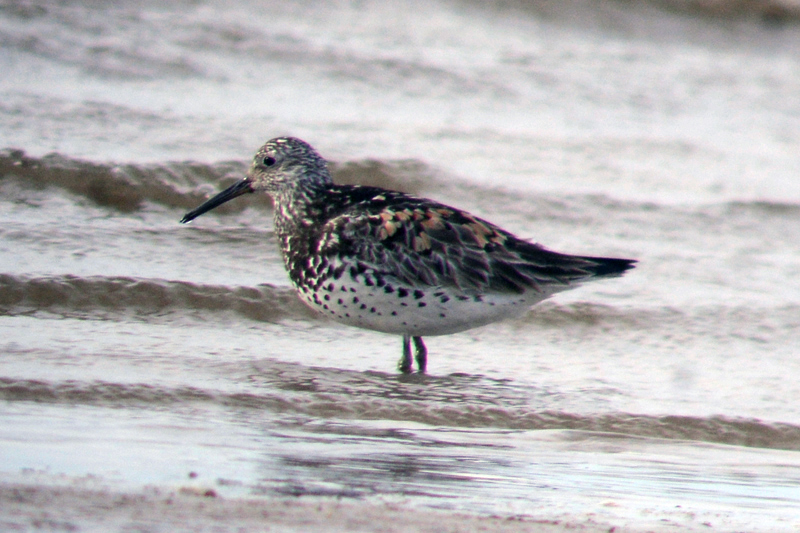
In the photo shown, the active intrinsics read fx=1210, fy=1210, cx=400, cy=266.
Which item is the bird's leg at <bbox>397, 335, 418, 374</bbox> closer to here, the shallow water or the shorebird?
the shorebird

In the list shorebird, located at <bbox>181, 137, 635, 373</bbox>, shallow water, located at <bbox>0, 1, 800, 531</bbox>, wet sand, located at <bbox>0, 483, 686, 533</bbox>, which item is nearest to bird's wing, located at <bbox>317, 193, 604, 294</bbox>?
shorebird, located at <bbox>181, 137, 635, 373</bbox>

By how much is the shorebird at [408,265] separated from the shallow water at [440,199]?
351 mm

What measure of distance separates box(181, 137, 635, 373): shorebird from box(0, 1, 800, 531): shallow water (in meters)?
0.35

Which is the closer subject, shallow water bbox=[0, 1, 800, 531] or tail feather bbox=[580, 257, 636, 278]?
shallow water bbox=[0, 1, 800, 531]

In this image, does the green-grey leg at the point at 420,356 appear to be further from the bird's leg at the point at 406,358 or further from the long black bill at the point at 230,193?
the long black bill at the point at 230,193

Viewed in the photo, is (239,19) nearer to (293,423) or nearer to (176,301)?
(176,301)

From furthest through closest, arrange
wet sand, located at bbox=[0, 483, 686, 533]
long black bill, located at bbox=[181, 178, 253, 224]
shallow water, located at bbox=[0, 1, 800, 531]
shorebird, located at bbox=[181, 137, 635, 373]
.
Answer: long black bill, located at bbox=[181, 178, 253, 224], shorebird, located at bbox=[181, 137, 635, 373], shallow water, located at bbox=[0, 1, 800, 531], wet sand, located at bbox=[0, 483, 686, 533]

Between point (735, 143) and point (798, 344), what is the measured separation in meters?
4.84

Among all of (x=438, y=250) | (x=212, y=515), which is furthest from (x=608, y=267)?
(x=212, y=515)

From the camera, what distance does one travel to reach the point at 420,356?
6156mm

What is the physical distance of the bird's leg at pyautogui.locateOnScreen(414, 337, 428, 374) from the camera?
242 inches

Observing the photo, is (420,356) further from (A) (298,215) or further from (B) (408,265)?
(A) (298,215)

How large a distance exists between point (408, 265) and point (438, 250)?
21 cm

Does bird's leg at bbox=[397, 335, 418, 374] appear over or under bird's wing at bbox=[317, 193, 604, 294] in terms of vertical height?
under
